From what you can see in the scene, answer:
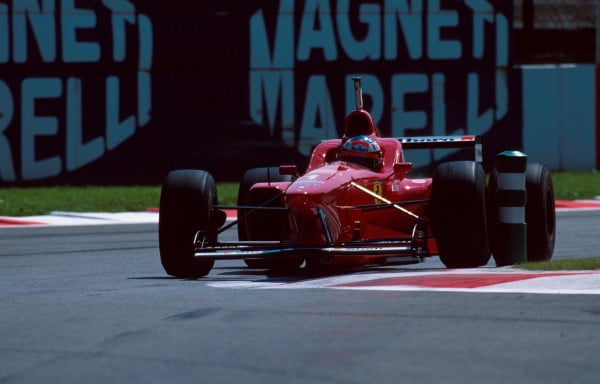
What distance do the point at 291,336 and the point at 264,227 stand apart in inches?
203

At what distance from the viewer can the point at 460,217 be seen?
11.2 m

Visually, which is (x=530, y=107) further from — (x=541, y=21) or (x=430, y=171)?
(x=541, y=21)

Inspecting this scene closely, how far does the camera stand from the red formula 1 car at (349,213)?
440 inches

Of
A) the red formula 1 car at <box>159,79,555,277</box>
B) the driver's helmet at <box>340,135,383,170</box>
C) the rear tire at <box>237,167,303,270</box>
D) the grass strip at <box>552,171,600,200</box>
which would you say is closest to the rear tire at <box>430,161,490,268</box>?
the red formula 1 car at <box>159,79,555,277</box>

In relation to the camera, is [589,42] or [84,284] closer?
[84,284]

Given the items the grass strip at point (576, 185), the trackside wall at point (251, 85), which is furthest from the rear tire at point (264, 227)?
the trackside wall at point (251, 85)

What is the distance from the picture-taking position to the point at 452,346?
7.02 m

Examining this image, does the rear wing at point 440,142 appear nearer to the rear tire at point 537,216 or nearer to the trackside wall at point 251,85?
the rear tire at point 537,216

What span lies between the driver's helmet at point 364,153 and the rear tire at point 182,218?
5.01ft

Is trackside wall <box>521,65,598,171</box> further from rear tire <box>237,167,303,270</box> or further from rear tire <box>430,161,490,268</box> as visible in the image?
rear tire <box>430,161,490,268</box>

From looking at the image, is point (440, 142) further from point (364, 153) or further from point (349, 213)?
point (349, 213)

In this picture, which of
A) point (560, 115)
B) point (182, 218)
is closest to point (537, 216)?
point (182, 218)

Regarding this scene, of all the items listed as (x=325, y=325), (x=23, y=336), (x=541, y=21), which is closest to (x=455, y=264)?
(x=325, y=325)

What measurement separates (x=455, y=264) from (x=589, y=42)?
2422cm
